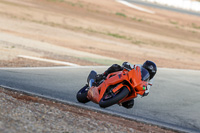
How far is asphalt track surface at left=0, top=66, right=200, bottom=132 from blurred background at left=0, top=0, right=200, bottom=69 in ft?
6.25

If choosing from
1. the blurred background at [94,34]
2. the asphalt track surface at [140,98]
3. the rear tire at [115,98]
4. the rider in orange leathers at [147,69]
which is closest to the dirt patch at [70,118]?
the rear tire at [115,98]

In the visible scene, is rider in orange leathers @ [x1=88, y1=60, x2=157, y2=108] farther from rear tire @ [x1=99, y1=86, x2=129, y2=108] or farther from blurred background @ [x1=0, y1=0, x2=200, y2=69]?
blurred background @ [x1=0, y1=0, x2=200, y2=69]

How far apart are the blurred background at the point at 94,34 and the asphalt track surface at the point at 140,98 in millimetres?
1905

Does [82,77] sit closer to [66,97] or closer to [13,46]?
[66,97]

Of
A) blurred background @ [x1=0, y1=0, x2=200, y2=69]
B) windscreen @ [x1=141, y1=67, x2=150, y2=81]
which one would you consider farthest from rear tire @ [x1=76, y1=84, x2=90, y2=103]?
blurred background @ [x1=0, y1=0, x2=200, y2=69]

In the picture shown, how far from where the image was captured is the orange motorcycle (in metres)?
7.01

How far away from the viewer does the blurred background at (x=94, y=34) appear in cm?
1748

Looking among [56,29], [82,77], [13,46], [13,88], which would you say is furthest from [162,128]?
[56,29]

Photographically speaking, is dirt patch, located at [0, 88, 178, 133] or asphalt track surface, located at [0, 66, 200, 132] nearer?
dirt patch, located at [0, 88, 178, 133]

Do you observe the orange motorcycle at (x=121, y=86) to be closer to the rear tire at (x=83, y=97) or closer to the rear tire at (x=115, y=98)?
the rear tire at (x=115, y=98)

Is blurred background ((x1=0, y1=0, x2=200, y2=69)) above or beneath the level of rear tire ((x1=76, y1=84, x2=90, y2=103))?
above

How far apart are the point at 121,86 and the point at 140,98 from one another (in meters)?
2.59

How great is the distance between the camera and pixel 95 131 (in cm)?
578

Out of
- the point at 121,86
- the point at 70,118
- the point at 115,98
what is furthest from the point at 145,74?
the point at 70,118
